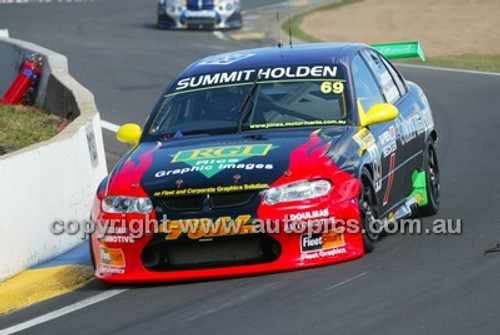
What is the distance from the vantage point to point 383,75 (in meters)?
10.3

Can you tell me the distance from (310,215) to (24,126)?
7256 millimetres

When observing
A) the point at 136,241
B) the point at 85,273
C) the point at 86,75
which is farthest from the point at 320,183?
the point at 86,75

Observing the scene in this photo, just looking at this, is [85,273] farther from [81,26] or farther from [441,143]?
[81,26]

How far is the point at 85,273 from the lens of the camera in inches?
359

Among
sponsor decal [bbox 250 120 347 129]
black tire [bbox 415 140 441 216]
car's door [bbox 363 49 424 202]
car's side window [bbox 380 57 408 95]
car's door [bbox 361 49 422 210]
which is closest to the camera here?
sponsor decal [bbox 250 120 347 129]

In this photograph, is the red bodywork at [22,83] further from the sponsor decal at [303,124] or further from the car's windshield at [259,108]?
the sponsor decal at [303,124]

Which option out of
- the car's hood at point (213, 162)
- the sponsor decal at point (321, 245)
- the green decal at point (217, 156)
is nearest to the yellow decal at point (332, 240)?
the sponsor decal at point (321, 245)

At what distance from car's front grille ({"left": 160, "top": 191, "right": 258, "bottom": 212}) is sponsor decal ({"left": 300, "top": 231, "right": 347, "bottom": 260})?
419 mm

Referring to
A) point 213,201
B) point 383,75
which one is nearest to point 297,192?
point 213,201

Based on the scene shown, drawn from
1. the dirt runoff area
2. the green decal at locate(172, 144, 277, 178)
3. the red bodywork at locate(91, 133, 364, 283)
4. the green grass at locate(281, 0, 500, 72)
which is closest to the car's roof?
the green decal at locate(172, 144, 277, 178)

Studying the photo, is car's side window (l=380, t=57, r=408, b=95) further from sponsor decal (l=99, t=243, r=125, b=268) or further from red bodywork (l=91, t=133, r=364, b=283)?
sponsor decal (l=99, t=243, r=125, b=268)

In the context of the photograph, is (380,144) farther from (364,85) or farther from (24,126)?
(24,126)

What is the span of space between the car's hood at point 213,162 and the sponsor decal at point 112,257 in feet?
1.22

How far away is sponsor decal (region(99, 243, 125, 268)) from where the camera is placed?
8.36 meters
